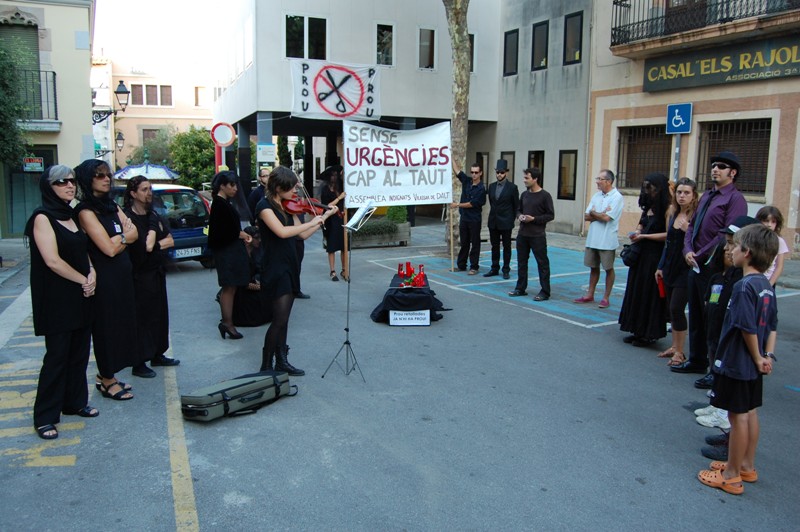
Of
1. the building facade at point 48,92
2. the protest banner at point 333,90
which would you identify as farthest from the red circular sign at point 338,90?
the building facade at point 48,92

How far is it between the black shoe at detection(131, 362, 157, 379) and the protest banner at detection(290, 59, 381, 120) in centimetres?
1058

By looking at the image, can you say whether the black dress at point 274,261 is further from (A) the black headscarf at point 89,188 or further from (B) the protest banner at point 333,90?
(B) the protest banner at point 333,90

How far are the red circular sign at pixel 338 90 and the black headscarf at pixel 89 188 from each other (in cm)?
1179

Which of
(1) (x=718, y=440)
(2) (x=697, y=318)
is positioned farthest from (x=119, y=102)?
(1) (x=718, y=440)

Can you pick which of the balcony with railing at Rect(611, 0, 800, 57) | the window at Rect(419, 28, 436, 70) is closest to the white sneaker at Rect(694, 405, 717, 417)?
the balcony with railing at Rect(611, 0, 800, 57)

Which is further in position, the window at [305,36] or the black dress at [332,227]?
the window at [305,36]

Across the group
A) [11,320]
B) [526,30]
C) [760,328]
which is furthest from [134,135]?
[760,328]

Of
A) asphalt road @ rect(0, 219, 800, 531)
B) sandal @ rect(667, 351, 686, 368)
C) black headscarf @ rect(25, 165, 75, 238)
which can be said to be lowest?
asphalt road @ rect(0, 219, 800, 531)

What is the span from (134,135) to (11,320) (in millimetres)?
46167

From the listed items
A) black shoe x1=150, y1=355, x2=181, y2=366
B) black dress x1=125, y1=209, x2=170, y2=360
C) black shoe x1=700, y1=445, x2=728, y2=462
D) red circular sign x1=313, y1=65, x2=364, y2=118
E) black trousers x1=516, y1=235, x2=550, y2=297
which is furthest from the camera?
red circular sign x1=313, y1=65, x2=364, y2=118

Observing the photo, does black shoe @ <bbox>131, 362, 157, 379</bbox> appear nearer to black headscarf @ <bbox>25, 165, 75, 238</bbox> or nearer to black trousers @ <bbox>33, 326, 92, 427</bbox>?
black trousers @ <bbox>33, 326, 92, 427</bbox>

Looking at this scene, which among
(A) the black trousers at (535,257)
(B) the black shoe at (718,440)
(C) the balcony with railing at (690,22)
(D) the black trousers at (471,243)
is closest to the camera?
(B) the black shoe at (718,440)

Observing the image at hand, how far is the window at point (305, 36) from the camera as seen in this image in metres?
18.8

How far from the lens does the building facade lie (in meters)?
17.3
